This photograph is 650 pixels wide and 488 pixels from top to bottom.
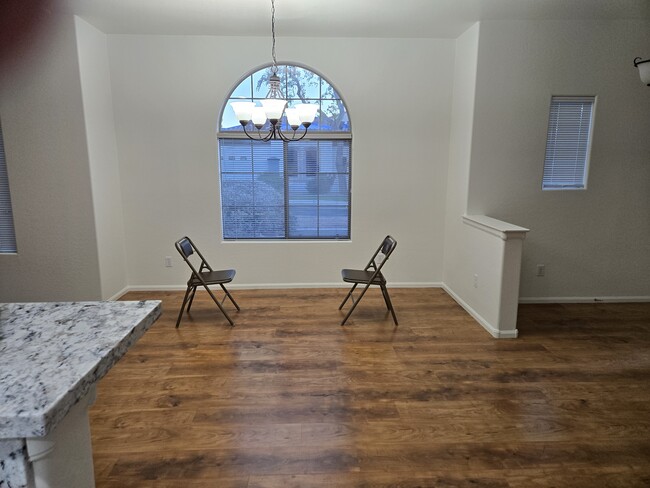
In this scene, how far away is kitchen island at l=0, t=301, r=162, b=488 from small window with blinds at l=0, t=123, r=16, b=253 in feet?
11.6

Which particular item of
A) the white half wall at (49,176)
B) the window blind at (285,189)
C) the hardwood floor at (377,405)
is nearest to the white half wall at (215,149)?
the window blind at (285,189)

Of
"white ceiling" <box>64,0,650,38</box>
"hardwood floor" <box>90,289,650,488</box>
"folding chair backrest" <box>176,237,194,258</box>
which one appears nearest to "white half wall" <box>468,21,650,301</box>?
"white ceiling" <box>64,0,650,38</box>

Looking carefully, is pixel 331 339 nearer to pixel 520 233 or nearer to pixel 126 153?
pixel 520 233

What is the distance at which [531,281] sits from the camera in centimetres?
430

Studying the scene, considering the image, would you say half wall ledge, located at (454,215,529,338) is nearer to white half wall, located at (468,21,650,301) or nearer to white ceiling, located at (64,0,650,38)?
white half wall, located at (468,21,650,301)

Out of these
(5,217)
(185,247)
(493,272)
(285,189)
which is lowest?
(493,272)

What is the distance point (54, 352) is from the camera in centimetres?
98

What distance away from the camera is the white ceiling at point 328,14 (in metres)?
3.39

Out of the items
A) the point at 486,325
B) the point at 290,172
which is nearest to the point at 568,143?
the point at 486,325

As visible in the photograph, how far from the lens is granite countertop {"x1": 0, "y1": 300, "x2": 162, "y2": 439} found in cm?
75

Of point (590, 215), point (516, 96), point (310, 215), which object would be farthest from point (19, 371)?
point (590, 215)

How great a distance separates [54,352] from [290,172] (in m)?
3.87

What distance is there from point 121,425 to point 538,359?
9.50 feet

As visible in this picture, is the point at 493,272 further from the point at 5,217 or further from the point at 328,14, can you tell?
the point at 5,217
